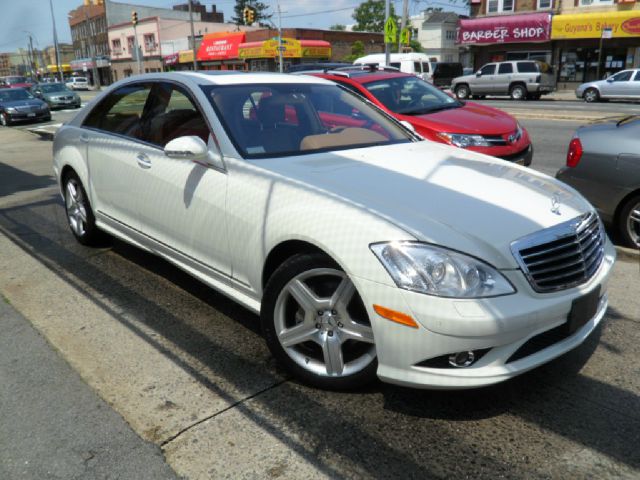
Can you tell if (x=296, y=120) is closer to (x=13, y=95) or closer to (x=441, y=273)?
(x=441, y=273)

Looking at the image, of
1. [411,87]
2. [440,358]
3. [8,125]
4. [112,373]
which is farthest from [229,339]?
[8,125]

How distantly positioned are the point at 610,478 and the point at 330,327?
136 cm

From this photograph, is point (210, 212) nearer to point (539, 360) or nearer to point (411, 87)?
point (539, 360)

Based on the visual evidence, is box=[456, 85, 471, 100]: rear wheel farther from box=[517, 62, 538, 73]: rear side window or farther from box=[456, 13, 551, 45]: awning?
box=[456, 13, 551, 45]: awning

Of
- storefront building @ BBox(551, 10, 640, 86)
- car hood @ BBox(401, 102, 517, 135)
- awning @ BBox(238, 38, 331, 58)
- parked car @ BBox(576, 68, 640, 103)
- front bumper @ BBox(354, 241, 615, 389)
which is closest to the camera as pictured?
front bumper @ BBox(354, 241, 615, 389)

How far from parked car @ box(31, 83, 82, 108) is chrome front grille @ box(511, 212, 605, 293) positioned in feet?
100

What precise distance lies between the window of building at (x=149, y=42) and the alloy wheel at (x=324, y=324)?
72368mm

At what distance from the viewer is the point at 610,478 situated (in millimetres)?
2338

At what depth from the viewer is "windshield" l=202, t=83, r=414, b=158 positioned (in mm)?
3607

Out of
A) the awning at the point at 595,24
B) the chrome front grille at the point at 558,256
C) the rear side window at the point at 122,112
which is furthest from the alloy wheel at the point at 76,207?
the awning at the point at 595,24

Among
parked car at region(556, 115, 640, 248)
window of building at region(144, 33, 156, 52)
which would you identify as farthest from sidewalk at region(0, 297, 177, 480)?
window of building at region(144, 33, 156, 52)

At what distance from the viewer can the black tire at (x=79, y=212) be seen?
522cm

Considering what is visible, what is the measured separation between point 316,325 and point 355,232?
0.57 m

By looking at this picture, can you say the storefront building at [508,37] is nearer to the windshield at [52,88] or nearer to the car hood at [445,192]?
the windshield at [52,88]
